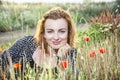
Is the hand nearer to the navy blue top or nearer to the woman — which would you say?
the woman

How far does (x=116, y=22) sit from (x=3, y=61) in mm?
2970

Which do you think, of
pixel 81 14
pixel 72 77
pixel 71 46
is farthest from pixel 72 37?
pixel 81 14

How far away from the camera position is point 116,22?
679 centimetres

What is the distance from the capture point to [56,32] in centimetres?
403

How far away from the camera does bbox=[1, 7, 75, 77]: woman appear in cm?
402

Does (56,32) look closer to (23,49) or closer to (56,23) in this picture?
(56,23)

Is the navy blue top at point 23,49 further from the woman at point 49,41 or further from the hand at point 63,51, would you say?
the hand at point 63,51

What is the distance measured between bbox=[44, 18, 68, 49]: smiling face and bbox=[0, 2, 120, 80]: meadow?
0.67ft

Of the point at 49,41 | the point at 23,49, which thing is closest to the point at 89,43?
the point at 23,49

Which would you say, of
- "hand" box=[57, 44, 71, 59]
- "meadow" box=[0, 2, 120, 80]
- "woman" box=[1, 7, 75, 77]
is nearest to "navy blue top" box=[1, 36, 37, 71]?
"woman" box=[1, 7, 75, 77]

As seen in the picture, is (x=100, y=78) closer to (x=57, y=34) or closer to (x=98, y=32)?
(x=57, y=34)

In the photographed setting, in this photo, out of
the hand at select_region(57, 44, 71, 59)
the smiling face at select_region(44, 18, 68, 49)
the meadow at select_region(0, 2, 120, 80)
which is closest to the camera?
the meadow at select_region(0, 2, 120, 80)

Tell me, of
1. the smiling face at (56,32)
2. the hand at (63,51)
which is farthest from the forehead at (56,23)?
the hand at (63,51)

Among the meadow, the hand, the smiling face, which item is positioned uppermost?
the smiling face
